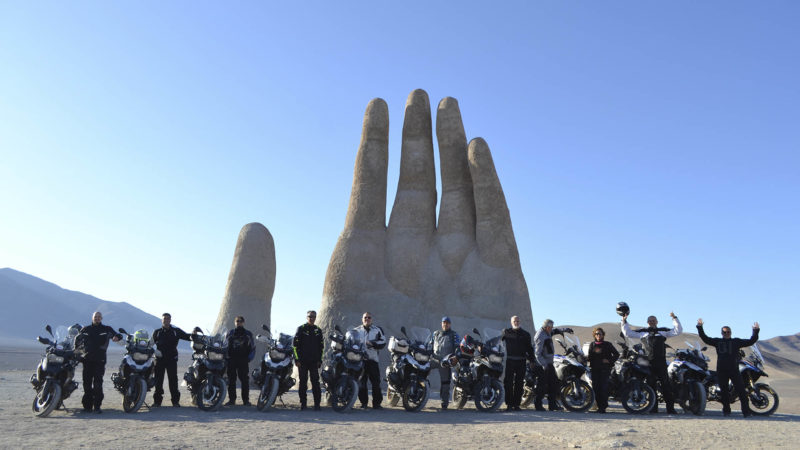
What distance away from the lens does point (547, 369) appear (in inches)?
453

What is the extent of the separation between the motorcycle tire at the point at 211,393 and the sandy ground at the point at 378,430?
0.21m

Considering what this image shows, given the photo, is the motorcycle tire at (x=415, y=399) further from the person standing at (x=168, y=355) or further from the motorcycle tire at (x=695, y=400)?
the motorcycle tire at (x=695, y=400)

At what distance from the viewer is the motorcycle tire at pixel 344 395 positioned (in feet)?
34.2

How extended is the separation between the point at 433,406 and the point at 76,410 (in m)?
6.56

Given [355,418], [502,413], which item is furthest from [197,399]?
[502,413]

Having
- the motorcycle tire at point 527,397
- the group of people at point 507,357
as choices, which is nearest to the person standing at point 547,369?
the group of people at point 507,357

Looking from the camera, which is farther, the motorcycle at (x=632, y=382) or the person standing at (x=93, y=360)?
the motorcycle at (x=632, y=382)

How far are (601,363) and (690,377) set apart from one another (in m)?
1.78

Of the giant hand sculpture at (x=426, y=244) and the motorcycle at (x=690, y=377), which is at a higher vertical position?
the giant hand sculpture at (x=426, y=244)

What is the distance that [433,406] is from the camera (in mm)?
12141

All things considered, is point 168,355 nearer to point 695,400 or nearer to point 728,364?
point 695,400

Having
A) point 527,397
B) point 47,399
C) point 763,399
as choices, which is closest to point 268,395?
point 47,399

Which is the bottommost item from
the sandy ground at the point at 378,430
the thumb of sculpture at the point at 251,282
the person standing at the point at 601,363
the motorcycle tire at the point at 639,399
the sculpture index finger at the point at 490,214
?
the sandy ground at the point at 378,430

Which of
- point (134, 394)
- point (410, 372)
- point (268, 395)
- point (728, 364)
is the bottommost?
point (134, 394)
